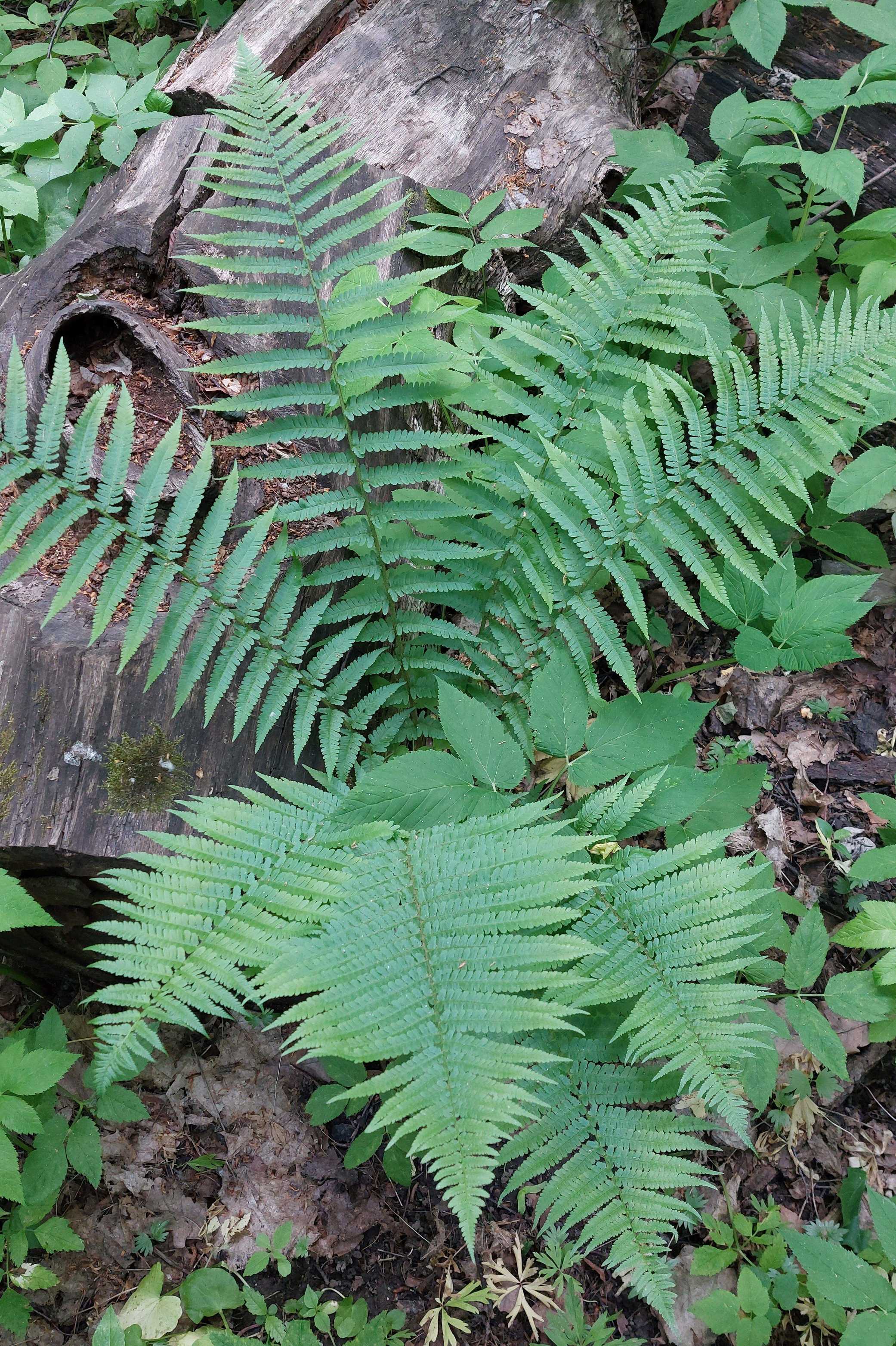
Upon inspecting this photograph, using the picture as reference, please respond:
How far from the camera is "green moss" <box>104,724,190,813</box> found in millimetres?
2250

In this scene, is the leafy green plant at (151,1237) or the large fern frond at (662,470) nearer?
the large fern frond at (662,470)

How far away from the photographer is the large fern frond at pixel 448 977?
4.79 ft

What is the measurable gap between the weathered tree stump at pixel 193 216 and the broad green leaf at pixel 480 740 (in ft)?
2.31

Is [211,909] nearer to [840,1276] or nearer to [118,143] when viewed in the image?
[840,1276]

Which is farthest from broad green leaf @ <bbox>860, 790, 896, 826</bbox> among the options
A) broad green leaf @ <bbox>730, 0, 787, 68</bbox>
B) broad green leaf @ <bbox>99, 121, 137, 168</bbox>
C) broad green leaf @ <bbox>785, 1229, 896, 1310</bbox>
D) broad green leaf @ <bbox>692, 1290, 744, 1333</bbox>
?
broad green leaf @ <bbox>99, 121, 137, 168</bbox>

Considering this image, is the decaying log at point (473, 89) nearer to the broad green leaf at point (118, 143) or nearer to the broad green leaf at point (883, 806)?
the broad green leaf at point (118, 143)

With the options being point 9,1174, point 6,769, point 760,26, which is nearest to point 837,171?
point 760,26

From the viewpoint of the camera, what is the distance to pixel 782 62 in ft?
11.7

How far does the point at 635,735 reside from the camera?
2152mm

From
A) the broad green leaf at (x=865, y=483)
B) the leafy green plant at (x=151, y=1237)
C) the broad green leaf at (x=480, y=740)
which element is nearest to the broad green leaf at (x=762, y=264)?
the broad green leaf at (x=865, y=483)

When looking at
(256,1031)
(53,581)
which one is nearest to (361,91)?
(53,581)

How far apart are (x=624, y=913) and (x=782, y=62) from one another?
3.66 metres

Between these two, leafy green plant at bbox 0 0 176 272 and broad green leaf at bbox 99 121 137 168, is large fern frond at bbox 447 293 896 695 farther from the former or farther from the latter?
leafy green plant at bbox 0 0 176 272

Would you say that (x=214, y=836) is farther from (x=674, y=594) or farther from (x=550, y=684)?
(x=674, y=594)
